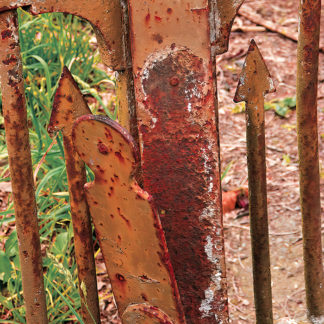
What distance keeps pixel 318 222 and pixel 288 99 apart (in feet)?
6.95

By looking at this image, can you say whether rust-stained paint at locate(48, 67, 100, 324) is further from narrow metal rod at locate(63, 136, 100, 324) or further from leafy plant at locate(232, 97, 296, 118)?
leafy plant at locate(232, 97, 296, 118)

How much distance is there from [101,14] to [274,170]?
203 cm

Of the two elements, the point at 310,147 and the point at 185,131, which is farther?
the point at 310,147

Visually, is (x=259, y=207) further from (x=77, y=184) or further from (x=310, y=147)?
(x=77, y=184)

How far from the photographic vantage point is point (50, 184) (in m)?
2.29

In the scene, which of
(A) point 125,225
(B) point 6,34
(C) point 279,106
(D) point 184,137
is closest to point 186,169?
(D) point 184,137

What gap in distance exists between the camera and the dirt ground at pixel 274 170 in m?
2.17

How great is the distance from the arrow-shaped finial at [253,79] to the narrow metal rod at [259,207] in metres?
0.02

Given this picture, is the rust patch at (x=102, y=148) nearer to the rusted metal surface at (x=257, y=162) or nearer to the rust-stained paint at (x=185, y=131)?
the rust-stained paint at (x=185, y=131)

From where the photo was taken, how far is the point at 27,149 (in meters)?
1.14

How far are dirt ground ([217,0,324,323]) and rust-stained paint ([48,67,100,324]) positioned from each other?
0.62 m

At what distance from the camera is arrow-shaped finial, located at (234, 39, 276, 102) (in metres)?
1.31

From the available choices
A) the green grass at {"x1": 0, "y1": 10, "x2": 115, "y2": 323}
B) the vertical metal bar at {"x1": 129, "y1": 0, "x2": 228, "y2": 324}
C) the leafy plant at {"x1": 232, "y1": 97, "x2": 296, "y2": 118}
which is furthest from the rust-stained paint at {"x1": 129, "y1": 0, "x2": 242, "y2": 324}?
the leafy plant at {"x1": 232, "y1": 97, "x2": 296, "y2": 118}

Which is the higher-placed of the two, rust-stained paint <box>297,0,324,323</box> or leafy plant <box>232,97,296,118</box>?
rust-stained paint <box>297,0,324,323</box>
